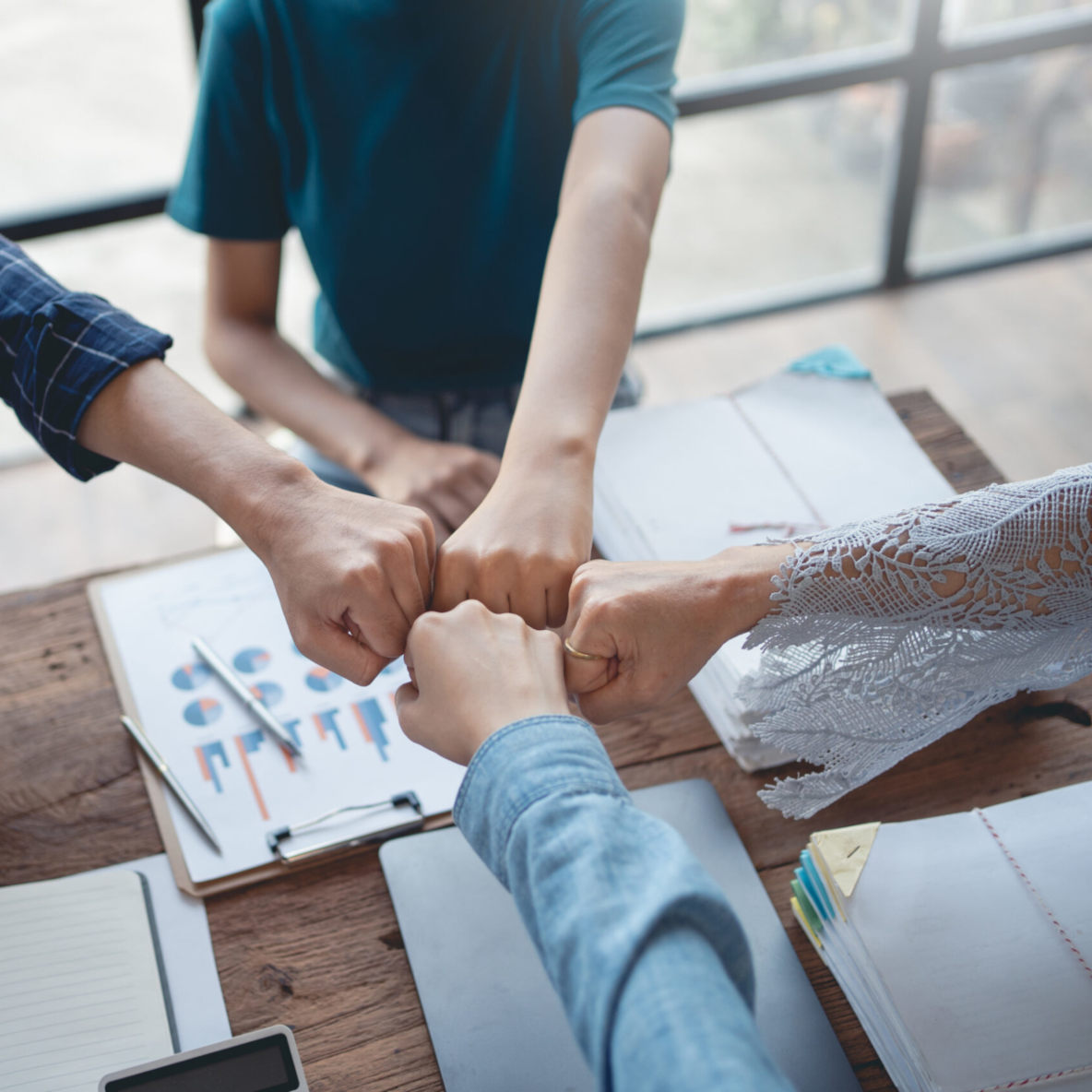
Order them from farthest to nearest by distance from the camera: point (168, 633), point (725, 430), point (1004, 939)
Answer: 1. point (725, 430)
2. point (168, 633)
3. point (1004, 939)

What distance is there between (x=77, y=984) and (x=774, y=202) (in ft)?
8.39

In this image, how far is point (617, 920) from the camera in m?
0.52

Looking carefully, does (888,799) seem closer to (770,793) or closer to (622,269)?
(770,793)

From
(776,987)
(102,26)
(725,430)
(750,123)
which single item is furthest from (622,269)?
(750,123)

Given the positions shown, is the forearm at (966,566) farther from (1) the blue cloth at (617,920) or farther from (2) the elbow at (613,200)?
(2) the elbow at (613,200)

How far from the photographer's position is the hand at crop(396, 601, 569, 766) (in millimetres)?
681

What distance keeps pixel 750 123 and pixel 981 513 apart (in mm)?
2128

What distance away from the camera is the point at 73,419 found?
928 mm

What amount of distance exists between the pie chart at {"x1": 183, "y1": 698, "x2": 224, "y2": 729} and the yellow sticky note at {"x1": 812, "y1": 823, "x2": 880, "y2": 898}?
1.61 ft

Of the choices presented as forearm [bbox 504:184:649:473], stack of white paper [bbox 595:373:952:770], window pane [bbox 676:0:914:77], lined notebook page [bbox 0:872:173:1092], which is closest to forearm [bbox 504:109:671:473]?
forearm [bbox 504:184:649:473]

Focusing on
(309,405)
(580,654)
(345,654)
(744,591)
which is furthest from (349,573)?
(309,405)

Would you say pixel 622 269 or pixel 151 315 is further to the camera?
pixel 151 315

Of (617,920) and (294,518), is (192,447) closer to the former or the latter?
(294,518)

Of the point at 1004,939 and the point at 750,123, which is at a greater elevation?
the point at 750,123
